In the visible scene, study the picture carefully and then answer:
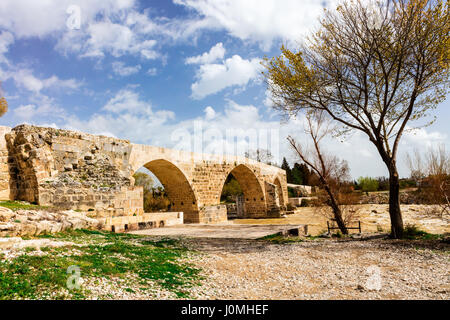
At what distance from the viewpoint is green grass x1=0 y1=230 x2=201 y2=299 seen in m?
2.56

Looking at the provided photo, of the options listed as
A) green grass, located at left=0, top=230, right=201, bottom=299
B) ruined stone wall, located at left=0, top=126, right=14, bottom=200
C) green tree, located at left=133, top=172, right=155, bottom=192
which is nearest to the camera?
green grass, located at left=0, top=230, right=201, bottom=299

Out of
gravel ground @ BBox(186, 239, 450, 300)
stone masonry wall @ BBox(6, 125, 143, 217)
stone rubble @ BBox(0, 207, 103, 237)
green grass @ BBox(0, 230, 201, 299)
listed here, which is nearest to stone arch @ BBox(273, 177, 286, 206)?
stone masonry wall @ BBox(6, 125, 143, 217)

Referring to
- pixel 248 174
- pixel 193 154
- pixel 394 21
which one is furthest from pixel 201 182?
pixel 394 21

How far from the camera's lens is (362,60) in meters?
7.21

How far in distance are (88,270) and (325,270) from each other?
331cm

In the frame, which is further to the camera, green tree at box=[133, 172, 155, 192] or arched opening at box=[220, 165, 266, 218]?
green tree at box=[133, 172, 155, 192]

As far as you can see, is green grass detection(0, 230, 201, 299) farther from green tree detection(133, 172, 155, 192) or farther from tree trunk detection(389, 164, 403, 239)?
green tree detection(133, 172, 155, 192)

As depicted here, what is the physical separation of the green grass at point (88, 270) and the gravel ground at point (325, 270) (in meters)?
0.35

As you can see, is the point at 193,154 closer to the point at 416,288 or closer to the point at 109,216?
the point at 109,216

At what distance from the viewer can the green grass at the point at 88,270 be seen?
8.39 ft

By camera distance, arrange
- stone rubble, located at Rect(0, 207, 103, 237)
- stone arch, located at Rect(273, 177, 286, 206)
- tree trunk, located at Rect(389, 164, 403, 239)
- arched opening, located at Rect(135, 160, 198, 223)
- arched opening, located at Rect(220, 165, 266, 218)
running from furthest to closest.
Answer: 1. stone arch, located at Rect(273, 177, 286, 206)
2. arched opening, located at Rect(220, 165, 266, 218)
3. arched opening, located at Rect(135, 160, 198, 223)
4. tree trunk, located at Rect(389, 164, 403, 239)
5. stone rubble, located at Rect(0, 207, 103, 237)

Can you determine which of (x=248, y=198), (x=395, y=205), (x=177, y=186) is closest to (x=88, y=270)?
(x=395, y=205)

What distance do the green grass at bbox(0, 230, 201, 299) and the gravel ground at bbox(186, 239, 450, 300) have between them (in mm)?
354
